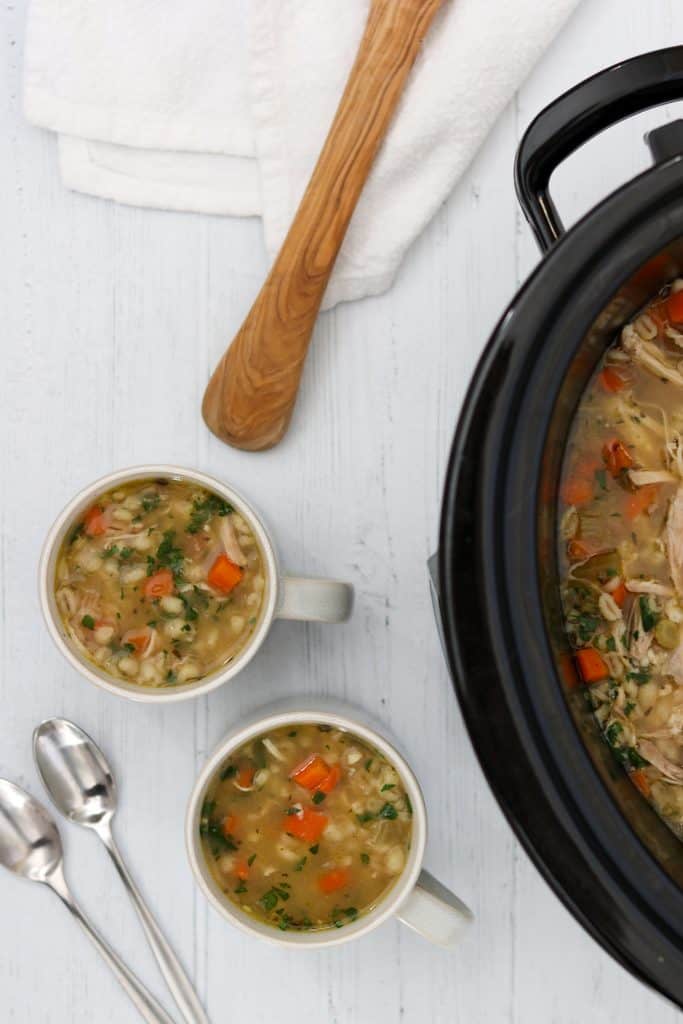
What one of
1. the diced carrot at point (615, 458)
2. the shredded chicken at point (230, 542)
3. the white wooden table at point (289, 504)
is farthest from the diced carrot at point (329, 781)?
the diced carrot at point (615, 458)

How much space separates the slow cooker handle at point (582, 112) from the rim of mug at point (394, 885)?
51 centimetres

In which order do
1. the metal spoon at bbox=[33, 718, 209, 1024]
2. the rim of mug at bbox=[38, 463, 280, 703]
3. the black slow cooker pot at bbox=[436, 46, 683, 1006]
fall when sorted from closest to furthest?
the black slow cooker pot at bbox=[436, 46, 683, 1006]
the rim of mug at bbox=[38, 463, 280, 703]
the metal spoon at bbox=[33, 718, 209, 1024]

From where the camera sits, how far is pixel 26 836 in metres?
1.30

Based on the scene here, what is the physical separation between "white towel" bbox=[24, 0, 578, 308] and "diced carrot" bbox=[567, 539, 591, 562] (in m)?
0.45

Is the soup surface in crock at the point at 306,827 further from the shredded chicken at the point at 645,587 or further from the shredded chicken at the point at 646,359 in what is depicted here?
the shredded chicken at the point at 646,359

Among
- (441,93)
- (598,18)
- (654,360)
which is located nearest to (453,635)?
(654,360)

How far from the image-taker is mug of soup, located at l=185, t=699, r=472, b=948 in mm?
1212

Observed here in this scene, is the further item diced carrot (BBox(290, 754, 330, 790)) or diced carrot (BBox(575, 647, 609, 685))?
diced carrot (BBox(290, 754, 330, 790))

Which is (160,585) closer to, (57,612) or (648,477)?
(57,612)

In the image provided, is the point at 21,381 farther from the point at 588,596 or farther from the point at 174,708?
the point at 588,596

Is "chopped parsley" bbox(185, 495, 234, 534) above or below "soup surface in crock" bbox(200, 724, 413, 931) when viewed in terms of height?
above

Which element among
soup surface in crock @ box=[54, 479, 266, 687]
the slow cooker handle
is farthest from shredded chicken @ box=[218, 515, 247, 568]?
the slow cooker handle

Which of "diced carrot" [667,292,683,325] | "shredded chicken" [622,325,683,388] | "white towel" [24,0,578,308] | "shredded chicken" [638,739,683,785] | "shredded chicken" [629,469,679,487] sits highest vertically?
"white towel" [24,0,578,308]

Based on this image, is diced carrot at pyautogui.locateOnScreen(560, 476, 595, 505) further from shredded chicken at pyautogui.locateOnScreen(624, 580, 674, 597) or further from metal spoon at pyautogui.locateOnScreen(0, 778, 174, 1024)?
metal spoon at pyautogui.locateOnScreen(0, 778, 174, 1024)
